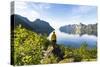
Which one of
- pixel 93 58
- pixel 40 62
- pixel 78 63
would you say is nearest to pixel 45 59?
pixel 40 62

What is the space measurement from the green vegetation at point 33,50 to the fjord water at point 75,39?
0.05 m

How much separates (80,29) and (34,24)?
537mm

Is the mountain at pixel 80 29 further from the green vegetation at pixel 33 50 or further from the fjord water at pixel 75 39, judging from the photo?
the green vegetation at pixel 33 50

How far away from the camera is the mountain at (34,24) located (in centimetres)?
206

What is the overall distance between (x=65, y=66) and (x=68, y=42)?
0.83 feet

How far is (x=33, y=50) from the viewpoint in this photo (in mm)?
2141

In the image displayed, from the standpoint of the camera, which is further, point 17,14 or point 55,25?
point 55,25

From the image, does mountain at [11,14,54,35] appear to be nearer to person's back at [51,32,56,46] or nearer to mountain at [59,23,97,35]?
person's back at [51,32,56,46]

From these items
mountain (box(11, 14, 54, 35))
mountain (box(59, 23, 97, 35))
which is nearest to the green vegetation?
mountain (box(11, 14, 54, 35))

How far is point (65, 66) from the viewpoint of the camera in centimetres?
228

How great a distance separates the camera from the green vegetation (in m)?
2.06
